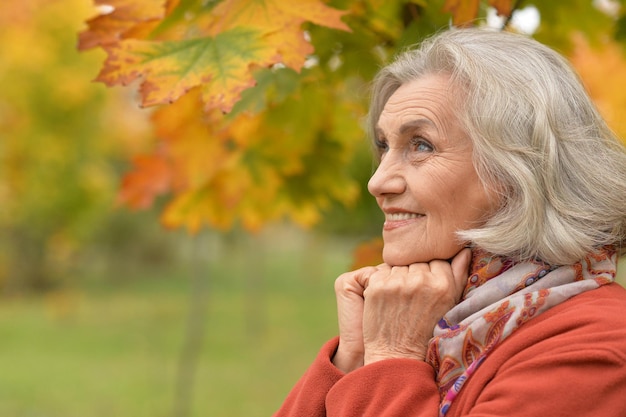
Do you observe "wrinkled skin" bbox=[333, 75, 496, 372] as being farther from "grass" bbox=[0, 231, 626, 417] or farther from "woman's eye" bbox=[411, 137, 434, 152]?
"grass" bbox=[0, 231, 626, 417]

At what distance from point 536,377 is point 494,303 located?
0.77 feet

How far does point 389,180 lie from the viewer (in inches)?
79.9

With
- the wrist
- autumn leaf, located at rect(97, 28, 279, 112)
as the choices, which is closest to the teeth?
the wrist

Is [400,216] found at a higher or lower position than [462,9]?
lower

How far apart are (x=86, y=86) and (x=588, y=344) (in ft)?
45.2

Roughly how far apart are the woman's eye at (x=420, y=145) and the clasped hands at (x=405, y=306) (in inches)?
11.0

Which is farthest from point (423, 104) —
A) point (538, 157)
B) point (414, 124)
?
point (538, 157)

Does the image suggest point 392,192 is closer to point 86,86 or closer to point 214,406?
point 214,406

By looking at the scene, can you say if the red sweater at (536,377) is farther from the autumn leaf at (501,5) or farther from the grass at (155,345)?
the grass at (155,345)

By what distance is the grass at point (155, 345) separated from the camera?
31.0 ft

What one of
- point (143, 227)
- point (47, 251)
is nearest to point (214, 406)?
point (47, 251)

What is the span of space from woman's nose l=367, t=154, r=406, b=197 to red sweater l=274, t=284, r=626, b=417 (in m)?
0.44

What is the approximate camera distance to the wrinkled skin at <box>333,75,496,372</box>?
76.2 inches

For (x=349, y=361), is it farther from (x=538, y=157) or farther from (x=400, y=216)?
(x=538, y=157)
